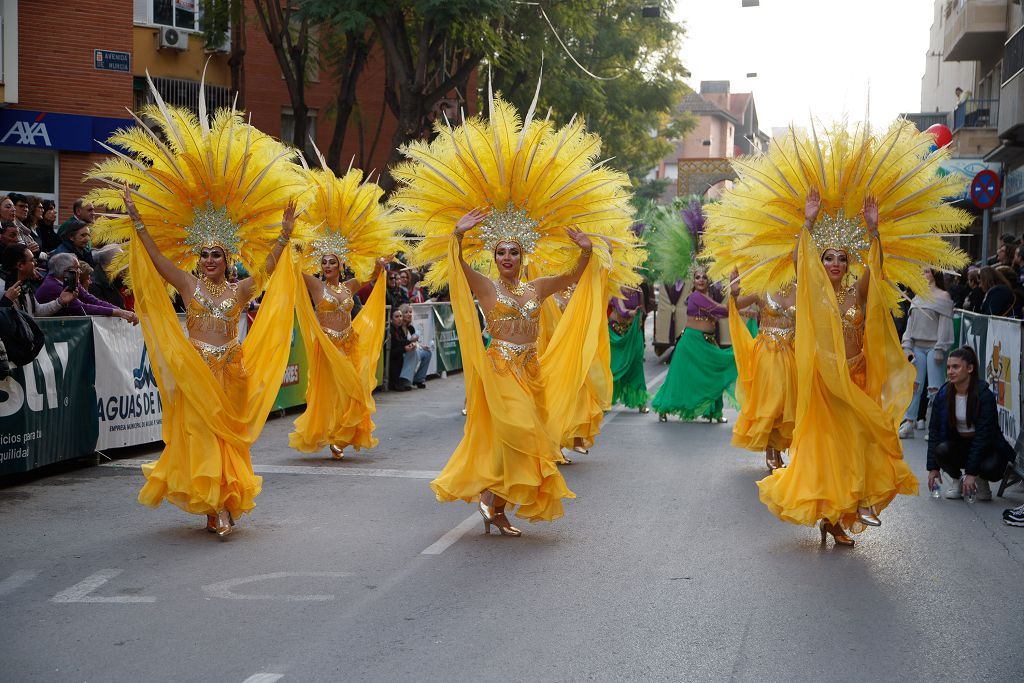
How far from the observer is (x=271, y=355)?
8.05 meters

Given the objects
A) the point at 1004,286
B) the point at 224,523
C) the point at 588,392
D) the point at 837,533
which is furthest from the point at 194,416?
the point at 1004,286

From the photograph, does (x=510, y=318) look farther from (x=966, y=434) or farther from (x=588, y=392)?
(x=966, y=434)

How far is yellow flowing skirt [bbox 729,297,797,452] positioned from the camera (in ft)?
33.9

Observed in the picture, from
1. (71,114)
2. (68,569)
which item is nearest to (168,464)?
(68,569)

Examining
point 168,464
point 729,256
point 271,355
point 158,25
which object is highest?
point 158,25

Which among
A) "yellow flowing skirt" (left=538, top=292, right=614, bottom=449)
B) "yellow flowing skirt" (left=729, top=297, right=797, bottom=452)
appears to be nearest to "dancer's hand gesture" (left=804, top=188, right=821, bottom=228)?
"yellow flowing skirt" (left=729, top=297, right=797, bottom=452)

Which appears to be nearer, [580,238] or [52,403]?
[580,238]

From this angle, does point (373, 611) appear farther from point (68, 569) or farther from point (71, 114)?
point (71, 114)

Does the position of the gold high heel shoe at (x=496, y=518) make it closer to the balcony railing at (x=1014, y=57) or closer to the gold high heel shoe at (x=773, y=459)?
the gold high heel shoe at (x=773, y=459)

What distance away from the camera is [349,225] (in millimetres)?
11188

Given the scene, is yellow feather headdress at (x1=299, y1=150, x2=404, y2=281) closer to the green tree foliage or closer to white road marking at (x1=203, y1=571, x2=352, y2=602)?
white road marking at (x1=203, y1=571, x2=352, y2=602)

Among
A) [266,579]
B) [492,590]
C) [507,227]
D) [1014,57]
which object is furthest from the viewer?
[1014,57]

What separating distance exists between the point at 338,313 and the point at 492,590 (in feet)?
17.8

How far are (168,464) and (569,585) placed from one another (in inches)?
110
